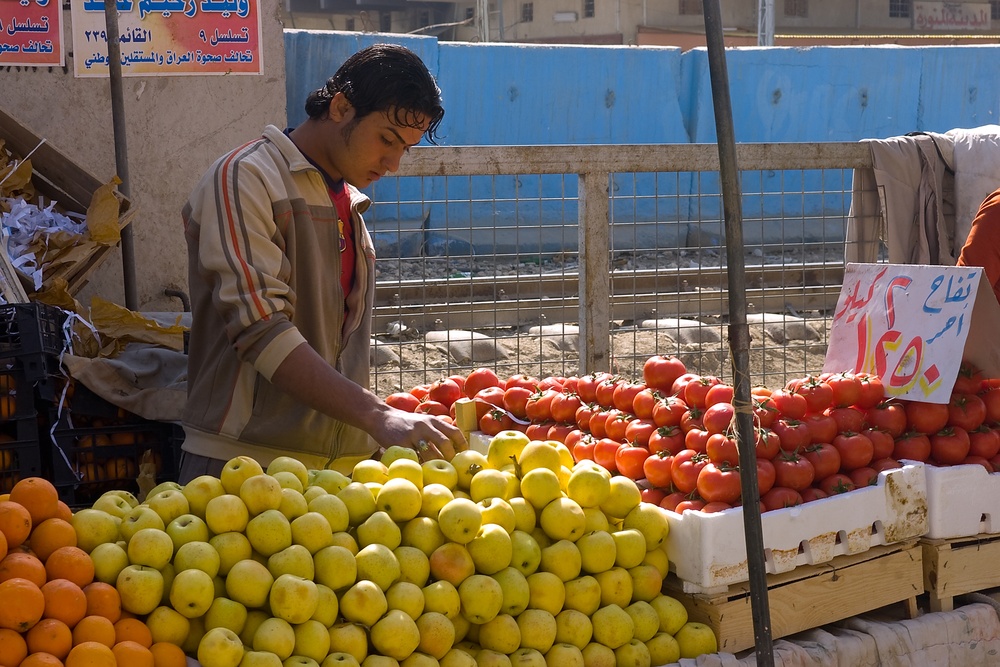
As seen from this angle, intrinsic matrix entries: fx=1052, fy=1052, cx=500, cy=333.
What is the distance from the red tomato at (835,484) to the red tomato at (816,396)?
24 cm

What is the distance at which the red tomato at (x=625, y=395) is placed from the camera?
3219mm

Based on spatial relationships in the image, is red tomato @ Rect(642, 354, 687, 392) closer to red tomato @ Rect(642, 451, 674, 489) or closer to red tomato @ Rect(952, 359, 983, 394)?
red tomato @ Rect(642, 451, 674, 489)

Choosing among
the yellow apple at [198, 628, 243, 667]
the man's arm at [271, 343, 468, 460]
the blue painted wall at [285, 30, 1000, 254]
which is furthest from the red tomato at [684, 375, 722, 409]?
the blue painted wall at [285, 30, 1000, 254]

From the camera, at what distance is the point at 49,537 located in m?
2.12

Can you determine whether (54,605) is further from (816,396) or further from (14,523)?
(816,396)

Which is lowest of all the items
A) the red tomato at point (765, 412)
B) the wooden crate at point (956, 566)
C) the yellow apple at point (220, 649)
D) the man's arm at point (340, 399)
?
the wooden crate at point (956, 566)

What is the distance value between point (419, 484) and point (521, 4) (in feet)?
82.2

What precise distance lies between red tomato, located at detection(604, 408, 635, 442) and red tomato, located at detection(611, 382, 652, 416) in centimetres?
2

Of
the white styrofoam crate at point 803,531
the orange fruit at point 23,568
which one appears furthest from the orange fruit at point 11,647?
the white styrofoam crate at point 803,531

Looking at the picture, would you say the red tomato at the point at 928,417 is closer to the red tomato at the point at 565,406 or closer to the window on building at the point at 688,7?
the red tomato at the point at 565,406

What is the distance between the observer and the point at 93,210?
4.23 m

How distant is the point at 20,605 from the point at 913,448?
2490mm

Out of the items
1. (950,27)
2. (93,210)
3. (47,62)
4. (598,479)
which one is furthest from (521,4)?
(598,479)

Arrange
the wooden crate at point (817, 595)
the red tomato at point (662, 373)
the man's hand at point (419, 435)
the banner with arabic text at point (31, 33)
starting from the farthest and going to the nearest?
the banner with arabic text at point (31, 33) < the red tomato at point (662, 373) < the wooden crate at point (817, 595) < the man's hand at point (419, 435)
